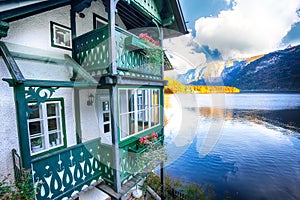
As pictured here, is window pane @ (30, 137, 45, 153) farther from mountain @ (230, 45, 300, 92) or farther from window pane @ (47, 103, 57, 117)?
mountain @ (230, 45, 300, 92)

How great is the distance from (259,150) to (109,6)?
758 inches

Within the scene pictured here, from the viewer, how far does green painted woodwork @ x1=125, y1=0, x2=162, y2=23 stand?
4842 mm

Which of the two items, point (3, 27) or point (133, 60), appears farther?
point (133, 60)

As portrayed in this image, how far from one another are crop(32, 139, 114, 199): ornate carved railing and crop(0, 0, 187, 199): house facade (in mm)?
20

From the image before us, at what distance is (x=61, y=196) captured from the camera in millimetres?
3275

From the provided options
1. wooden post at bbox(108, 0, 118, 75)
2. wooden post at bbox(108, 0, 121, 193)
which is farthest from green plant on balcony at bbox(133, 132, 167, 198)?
wooden post at bbox(108, 0, 118, 75)

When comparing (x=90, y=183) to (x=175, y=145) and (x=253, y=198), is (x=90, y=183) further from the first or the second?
(x=175, y=145)

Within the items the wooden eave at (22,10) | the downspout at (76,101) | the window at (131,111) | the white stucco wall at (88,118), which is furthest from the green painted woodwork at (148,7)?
the white stucco wall at (88,118)

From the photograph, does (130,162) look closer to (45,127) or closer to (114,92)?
(114,92)

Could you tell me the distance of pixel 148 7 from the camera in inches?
211

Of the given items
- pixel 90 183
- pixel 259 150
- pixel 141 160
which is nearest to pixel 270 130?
pixel 259 150

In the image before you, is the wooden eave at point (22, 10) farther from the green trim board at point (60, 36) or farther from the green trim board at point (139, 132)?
the green trim board at point (139, 132)

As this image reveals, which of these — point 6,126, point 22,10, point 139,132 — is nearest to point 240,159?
point 139,132

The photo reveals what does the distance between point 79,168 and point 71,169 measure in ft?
0.68
